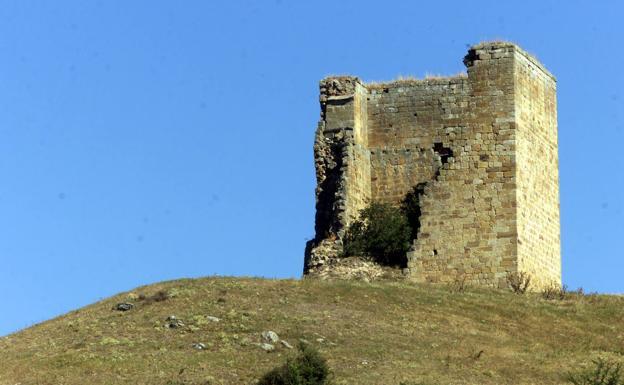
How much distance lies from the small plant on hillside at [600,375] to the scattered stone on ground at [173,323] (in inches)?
296

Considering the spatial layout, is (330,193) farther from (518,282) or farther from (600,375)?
(600,375)

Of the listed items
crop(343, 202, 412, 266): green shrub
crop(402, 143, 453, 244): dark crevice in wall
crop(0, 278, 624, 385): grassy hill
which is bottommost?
crop(0, 278, 624, 385): grassy hill

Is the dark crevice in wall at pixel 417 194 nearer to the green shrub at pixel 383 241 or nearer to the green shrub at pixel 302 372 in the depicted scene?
the green shrub at pixel 383 241

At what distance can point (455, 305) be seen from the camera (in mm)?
30328

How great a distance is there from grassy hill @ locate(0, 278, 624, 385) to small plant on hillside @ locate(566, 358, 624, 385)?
398 millimetres

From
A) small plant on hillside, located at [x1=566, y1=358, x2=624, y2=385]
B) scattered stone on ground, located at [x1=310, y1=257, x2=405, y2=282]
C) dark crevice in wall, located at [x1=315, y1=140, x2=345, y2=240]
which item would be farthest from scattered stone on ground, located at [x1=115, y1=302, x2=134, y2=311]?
small plant on hillside, located at [x1=566, y1=358, x2=624, y2=385]

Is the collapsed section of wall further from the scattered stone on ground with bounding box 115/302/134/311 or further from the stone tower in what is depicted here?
the scattered stone on ground with bounding box 115/302/134/311

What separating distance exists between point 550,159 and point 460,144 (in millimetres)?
2825

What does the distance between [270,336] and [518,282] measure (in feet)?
26.8

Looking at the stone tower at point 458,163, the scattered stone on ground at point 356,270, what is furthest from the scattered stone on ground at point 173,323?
the stone tower at point 458,163

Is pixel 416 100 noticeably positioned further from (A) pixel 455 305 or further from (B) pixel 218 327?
(B) pixel 218 327

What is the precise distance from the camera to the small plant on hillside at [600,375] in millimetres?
23859

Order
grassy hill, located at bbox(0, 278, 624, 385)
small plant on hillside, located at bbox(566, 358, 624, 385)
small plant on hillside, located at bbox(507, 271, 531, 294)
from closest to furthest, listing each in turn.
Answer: small plant on hillside, located at bbox(566, 358, 624, 385) → grassy hill, located at bbox(0, 278, 624, 385) → small plant on hillside, located at bbox(507, 271, 531, 294)

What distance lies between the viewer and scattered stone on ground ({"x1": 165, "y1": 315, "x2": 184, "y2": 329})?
27906 mm
